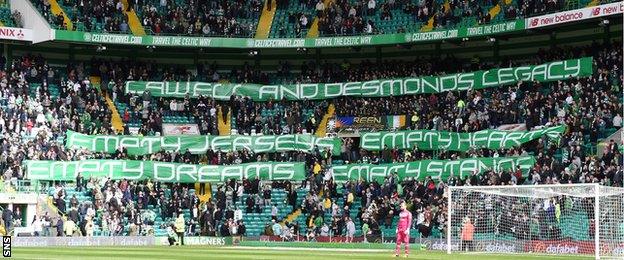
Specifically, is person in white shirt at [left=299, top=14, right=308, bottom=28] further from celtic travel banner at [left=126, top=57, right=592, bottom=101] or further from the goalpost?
the goalpost

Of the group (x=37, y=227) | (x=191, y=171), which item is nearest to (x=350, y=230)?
(x=191, y=171)

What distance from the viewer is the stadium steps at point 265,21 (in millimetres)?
68625

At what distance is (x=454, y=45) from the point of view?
67875 mm

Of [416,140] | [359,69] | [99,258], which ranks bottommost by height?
[99,258]

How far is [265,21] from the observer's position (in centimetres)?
6956

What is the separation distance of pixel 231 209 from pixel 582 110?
17.6 metres

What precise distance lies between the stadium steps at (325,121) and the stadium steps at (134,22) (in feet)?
37.0

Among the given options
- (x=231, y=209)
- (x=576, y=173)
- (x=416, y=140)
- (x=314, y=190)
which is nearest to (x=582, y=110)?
(x=576, y=173)

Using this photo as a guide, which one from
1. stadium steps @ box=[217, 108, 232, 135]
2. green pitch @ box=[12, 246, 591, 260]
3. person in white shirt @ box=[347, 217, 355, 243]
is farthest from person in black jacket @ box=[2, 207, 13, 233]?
stadium steps @ box=[217, 108, 232, 135]

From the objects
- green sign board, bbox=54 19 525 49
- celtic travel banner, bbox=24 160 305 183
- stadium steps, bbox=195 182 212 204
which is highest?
green sign board, bbox=54 19 525 49

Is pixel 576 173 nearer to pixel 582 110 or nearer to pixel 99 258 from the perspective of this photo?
pixel 582 110

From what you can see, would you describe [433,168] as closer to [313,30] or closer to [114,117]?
[313,30]

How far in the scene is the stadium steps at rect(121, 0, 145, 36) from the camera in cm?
6706

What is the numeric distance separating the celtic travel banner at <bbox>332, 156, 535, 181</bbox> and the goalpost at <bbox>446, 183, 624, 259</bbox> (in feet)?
30.2
